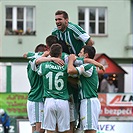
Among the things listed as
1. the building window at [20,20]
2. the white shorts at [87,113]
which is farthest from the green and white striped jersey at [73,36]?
the building window at [20,20]

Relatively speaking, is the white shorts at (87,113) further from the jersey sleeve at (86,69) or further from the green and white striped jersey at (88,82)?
the jersey sleeve at (86,69)

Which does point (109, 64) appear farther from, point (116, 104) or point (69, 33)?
point (69, 33)

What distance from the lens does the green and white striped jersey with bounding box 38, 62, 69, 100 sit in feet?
30.3

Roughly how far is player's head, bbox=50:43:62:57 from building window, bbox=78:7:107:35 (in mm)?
26341

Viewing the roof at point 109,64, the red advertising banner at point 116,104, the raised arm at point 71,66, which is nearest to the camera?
the raised arm at point 71,66

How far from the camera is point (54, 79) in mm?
9234

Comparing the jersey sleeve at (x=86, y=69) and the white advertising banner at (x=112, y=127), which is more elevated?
the jersey sleeve at (x=86, y=69)

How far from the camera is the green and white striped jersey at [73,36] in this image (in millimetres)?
9773

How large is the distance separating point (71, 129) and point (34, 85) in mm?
948

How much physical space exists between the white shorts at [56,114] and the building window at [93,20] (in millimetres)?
26290

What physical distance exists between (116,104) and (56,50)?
16.8 m

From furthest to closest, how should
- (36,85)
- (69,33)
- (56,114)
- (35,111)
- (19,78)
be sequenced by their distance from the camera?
(19,78), (35,111), (36,85), (69,33), (56,114)

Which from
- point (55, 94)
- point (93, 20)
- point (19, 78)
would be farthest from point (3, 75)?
point (55, 94)

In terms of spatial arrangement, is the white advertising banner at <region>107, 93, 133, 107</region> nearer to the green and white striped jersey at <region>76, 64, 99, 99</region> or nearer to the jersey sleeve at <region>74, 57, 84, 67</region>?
the green and white striped jersey at <region>76, 64, 99, 99</region>
